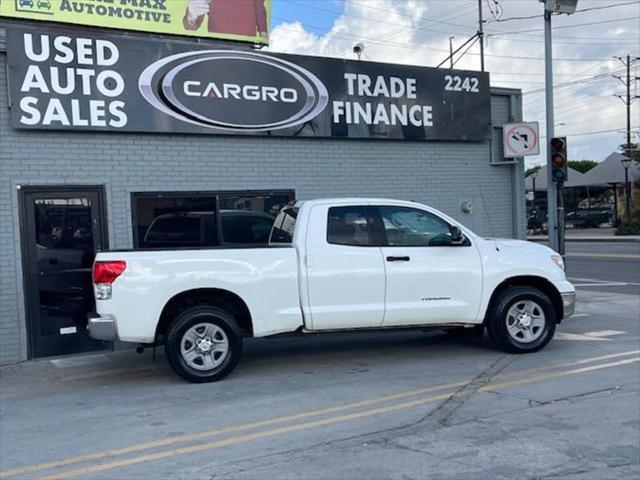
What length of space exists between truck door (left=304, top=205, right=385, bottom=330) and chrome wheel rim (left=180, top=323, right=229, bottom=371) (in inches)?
40.9

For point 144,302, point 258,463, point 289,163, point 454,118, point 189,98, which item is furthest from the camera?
point 454,118

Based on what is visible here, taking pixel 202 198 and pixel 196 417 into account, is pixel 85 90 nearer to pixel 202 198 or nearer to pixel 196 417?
pixel 202 198

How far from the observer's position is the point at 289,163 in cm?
1127

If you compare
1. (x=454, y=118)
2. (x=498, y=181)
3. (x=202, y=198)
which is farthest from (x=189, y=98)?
(x=498, y=181)

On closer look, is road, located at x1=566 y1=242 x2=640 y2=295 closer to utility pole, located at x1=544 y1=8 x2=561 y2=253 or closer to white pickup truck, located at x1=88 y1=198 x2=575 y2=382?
utility pole, located at x1=544 y1=8 x2=561 y2=253

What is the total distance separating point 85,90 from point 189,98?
1511 mm

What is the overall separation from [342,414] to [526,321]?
Answer: 3416 millimetres

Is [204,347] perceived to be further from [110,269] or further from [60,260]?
[60,260]

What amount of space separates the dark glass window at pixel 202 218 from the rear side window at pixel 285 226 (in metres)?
1.68

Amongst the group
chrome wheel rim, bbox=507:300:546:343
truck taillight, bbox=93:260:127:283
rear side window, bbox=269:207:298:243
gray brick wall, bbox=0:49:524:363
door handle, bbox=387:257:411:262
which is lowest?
chrome wheel rim, bbox=507:300:546:343

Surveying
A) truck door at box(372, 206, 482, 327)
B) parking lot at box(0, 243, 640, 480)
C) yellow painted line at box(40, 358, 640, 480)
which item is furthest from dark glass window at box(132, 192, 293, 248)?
yellow painted line at box(40, 358, 640, 480)

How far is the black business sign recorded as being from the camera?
30.5 ft

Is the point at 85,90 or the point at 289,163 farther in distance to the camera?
the point at 289,163

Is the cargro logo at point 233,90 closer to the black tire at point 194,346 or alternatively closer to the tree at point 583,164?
the black tire at point 194,346
